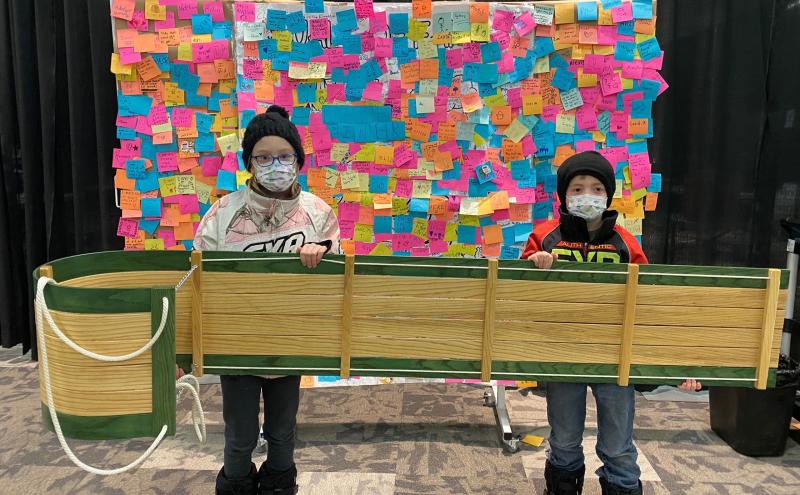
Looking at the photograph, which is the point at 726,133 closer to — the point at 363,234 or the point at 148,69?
the point at 363,234

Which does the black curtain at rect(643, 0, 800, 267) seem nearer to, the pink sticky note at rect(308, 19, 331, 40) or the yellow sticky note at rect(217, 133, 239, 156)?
the pink sticky note at rect(308, 19, 331, 40)

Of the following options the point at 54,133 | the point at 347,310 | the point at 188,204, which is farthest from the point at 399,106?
the point at 54,133

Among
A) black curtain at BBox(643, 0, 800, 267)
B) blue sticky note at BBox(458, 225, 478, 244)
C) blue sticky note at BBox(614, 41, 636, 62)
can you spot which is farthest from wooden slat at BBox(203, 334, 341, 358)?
black curtain at BBox(643, 0, 800, 267)

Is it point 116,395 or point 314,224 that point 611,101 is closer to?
point 314,224

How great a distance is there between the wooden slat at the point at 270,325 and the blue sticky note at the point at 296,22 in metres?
1.86

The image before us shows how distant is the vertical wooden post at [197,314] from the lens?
1434 millimetres

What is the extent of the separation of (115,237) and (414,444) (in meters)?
2.23

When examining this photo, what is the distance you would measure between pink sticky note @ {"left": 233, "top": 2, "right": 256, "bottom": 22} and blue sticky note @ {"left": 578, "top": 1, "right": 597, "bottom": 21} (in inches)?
67.7

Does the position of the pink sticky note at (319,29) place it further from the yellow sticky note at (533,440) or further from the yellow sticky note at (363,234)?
the yellow sticky note at (533,440)

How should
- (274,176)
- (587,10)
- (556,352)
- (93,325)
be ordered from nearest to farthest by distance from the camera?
(93,325) → (556,352) → (274,176) → (587,10)

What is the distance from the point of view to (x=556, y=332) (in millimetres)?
1487

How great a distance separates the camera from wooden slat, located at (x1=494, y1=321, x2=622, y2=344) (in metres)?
1.48

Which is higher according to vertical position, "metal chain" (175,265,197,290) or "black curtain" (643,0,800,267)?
"black curtain" (643,0,800,267)

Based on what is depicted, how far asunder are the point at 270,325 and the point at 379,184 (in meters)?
1.51
